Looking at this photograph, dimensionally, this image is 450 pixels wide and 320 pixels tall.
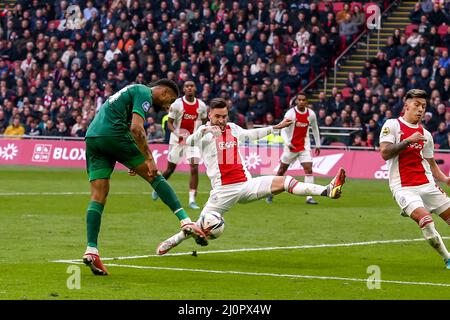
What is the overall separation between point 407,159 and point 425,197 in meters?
0.52

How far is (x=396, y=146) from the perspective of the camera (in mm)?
13500

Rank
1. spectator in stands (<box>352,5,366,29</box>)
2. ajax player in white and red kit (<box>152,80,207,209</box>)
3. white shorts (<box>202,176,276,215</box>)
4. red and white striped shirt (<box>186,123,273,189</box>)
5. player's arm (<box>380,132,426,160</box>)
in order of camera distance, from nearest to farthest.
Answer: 1. player's arm (<box>380,132,426,160</box>)
2. white shorts (<box>202,176,276,215</box>)
3. red and white striped shirt (<box>186,123,273,189</box>)
4. ajax player in white and red kit (<box>152,80,207,209</box>)
5. spectator in stands (<box>352,5,366,29</box>)

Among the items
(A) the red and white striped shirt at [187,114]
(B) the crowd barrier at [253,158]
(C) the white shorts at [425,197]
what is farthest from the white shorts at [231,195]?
(B) the crowd barrier at [253,158]

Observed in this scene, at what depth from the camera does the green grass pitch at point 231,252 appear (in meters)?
11.5

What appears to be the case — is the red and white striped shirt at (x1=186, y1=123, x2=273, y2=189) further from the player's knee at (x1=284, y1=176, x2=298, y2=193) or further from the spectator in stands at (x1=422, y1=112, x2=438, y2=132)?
the spectator in stands at (x1=422, y1=112, x2=438, y2=132)

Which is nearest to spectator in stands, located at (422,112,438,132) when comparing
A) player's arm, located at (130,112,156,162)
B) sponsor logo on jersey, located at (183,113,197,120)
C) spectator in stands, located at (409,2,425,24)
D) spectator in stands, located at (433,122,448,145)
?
spectator in stands, located at (433,122,448,145)

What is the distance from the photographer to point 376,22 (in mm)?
37750

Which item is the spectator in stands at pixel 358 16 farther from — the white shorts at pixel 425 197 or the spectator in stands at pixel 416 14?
the white shorts at pixel 425 197

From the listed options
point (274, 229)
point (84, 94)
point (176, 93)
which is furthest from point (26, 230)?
point (84, 94)

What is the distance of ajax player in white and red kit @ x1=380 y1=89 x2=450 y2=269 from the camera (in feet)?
44.7

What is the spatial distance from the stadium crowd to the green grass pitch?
9075 millimetres

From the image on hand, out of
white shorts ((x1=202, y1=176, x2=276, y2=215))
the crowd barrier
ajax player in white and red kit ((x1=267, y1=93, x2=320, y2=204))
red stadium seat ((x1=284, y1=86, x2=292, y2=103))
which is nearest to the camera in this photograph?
white shorts ((x1=202, y1=176, x2=276, y2=215))
